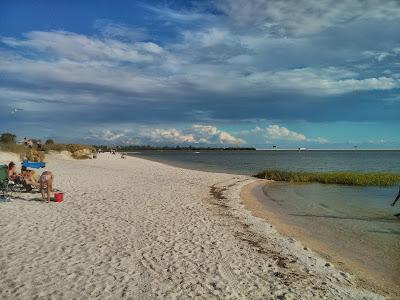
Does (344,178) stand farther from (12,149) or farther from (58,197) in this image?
(12,149)

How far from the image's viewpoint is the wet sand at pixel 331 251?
860cm

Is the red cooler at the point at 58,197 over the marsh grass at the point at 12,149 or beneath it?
beneath

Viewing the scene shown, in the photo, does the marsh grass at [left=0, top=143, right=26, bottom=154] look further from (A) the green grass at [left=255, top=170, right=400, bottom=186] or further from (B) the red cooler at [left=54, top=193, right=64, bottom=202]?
(B) the red cooler at [left=54, top=193, right=64, bottom=202]

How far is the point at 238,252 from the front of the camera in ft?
32.4

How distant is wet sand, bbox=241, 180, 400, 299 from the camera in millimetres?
8600

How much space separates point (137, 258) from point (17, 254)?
2.64 metres

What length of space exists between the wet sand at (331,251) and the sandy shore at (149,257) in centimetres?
47

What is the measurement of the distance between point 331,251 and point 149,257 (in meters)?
5.76

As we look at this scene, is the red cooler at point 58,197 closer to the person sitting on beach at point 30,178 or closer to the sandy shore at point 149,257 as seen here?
the sandy shore at point 149,257

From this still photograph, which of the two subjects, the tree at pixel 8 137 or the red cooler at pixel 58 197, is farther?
the tree at pixel 8 137

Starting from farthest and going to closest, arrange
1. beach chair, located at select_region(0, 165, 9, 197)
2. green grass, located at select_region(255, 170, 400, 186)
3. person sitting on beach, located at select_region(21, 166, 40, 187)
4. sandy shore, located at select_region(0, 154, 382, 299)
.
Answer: green grass, located at select_region(255, 170, 400, 186), person sitting on beach, located at select_region(21, 166, 40, 187), beach chair, located at select_region(0, 165, 9, 197), sandy shore, located at select_region(0, 154, 382, 299)

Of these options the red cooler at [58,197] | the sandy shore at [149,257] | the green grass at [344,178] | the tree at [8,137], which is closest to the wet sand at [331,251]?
the sandy shore at [149,257]

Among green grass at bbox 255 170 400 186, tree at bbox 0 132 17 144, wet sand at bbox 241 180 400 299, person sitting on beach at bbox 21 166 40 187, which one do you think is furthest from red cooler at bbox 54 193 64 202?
tree at bbox 0 132 17 144

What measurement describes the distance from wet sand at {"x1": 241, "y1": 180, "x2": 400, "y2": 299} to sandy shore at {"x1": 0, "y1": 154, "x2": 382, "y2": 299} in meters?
0.47
